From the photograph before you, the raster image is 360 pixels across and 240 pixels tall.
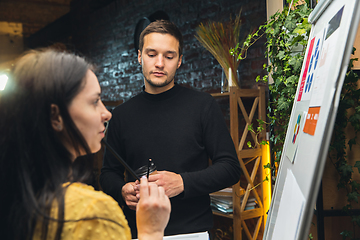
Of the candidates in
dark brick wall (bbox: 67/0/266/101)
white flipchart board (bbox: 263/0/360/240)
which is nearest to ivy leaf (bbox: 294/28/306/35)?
white flipchart board (bbox: 263/0/360/240)

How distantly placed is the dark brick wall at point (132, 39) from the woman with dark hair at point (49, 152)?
53.0 inches

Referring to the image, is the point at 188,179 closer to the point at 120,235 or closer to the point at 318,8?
the point at 120,235

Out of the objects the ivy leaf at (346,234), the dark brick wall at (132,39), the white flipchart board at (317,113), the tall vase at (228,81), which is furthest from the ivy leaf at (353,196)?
the dark brick wall at (132,39)

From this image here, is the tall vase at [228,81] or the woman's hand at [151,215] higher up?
the tall vase at [228,81]

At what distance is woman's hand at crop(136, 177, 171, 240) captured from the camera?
682 mm

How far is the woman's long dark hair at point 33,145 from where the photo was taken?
0.52 metres

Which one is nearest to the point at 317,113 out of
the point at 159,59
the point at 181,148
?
the point at 181,148

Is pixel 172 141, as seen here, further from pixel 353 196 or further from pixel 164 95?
pixel 353 196

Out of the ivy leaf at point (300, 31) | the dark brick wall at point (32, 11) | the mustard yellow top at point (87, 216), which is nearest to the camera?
the mustard yellow top at point (87, 216)

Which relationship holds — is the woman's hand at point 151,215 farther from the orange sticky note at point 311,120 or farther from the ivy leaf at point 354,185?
the ivy leaf at point 354,185

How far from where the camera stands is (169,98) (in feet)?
4.57

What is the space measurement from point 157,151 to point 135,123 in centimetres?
17

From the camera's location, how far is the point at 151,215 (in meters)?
0.69

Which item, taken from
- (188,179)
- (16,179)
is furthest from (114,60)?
(16,179)
